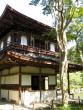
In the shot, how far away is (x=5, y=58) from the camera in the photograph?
14.2 m

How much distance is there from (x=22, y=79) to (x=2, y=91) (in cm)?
448

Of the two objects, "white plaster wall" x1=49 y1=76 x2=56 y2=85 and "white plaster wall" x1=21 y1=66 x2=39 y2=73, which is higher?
"white plaster wall" x1=21 y1=66 x2=39 y2=73

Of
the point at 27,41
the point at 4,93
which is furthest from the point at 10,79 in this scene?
the point at 27,41

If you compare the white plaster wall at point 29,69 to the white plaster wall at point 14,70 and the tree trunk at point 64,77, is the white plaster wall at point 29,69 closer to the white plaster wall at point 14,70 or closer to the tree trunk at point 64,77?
the white plaster wall at point 14,70

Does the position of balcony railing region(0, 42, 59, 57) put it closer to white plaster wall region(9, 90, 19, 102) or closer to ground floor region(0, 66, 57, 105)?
ground floor region(0, 66, 57, 105)

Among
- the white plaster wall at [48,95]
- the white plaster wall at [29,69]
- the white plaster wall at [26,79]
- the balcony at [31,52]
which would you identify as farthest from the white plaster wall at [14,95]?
the balcony at [31,52]

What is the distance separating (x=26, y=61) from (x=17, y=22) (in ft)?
16.9

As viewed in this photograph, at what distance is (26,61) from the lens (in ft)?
48.4

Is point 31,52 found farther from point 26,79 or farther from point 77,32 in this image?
A: point 77,32

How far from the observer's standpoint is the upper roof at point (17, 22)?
17391 millimetres

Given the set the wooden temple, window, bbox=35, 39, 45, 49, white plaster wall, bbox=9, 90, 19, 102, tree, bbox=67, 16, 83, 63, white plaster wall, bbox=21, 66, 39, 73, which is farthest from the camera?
window, bbox=35, 39, 45, 49

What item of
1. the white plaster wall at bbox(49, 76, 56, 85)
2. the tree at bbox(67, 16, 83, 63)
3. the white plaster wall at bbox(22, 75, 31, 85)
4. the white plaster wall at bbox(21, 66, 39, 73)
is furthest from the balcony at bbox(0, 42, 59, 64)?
the tree at bbox(67, 16, 83, 63)

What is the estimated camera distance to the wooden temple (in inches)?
641

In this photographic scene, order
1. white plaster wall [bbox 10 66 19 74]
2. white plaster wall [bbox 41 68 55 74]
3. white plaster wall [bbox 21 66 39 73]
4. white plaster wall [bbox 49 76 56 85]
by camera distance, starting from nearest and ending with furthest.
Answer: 1. white plaster wall [bbox 21 66 39 73]
2. white plaster wall [bbox 10 66 19 74]
3. white plaster wall [bbox 41 68 55 74]
4. white plaster wall [bbox 49 76 56 85]
